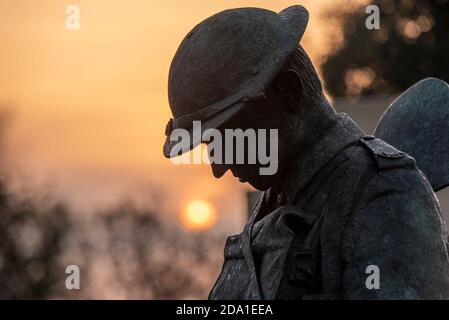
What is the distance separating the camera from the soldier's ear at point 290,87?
9.46m

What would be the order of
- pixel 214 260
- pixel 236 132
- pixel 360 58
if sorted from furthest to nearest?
pixel 360 58 → pixel 214 260 → pixel 236 132

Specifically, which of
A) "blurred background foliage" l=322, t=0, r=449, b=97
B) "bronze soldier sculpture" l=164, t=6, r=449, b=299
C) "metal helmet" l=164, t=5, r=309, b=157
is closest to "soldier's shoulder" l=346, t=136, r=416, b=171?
"bronze soldier sculpture" l=164, t=6, r=449, b=299

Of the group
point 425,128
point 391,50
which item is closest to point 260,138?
point 425,128

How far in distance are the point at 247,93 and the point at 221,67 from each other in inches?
7.7

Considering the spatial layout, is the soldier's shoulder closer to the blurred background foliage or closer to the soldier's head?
the soldier's head

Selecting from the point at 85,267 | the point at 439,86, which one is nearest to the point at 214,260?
the point at 85,267

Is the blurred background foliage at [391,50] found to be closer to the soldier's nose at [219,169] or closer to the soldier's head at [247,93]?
the soldier's head at [247,93]

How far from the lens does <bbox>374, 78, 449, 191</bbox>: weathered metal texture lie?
10.4 metres

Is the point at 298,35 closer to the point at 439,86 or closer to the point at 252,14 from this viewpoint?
the point at 252,14

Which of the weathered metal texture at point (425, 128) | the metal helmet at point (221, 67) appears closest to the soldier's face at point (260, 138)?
the metal helmet at point (221, 67)
